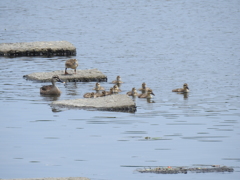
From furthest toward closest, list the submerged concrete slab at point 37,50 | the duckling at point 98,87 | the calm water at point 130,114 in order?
the submerged concrete slab at point 37,50 → the duckling at point 98,87 → the calm water at point 130,114

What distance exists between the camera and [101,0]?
282 ft

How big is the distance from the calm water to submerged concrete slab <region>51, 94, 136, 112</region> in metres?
0.38

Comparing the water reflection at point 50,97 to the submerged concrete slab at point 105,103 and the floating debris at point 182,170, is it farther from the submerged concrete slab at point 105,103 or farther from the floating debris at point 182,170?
the floating debris at point 182,170

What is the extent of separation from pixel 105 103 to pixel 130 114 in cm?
108

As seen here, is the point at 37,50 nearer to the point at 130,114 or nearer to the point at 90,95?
the point at 90,95

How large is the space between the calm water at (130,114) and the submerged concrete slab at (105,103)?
385 mm

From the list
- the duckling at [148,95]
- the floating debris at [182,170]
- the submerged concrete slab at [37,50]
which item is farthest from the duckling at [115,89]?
the submerged concrete slab at [37,50]

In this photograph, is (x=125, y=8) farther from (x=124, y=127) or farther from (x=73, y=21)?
(x=124, y=127)

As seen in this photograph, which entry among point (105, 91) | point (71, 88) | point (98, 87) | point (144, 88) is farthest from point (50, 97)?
point (144, 88)

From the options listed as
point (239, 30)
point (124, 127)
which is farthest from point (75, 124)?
point (239, 30)

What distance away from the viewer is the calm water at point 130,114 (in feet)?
44.8

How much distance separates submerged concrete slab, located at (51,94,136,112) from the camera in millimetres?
19172

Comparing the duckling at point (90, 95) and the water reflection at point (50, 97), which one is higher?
the duckling at point (90, 95)

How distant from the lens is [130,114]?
1866cm
